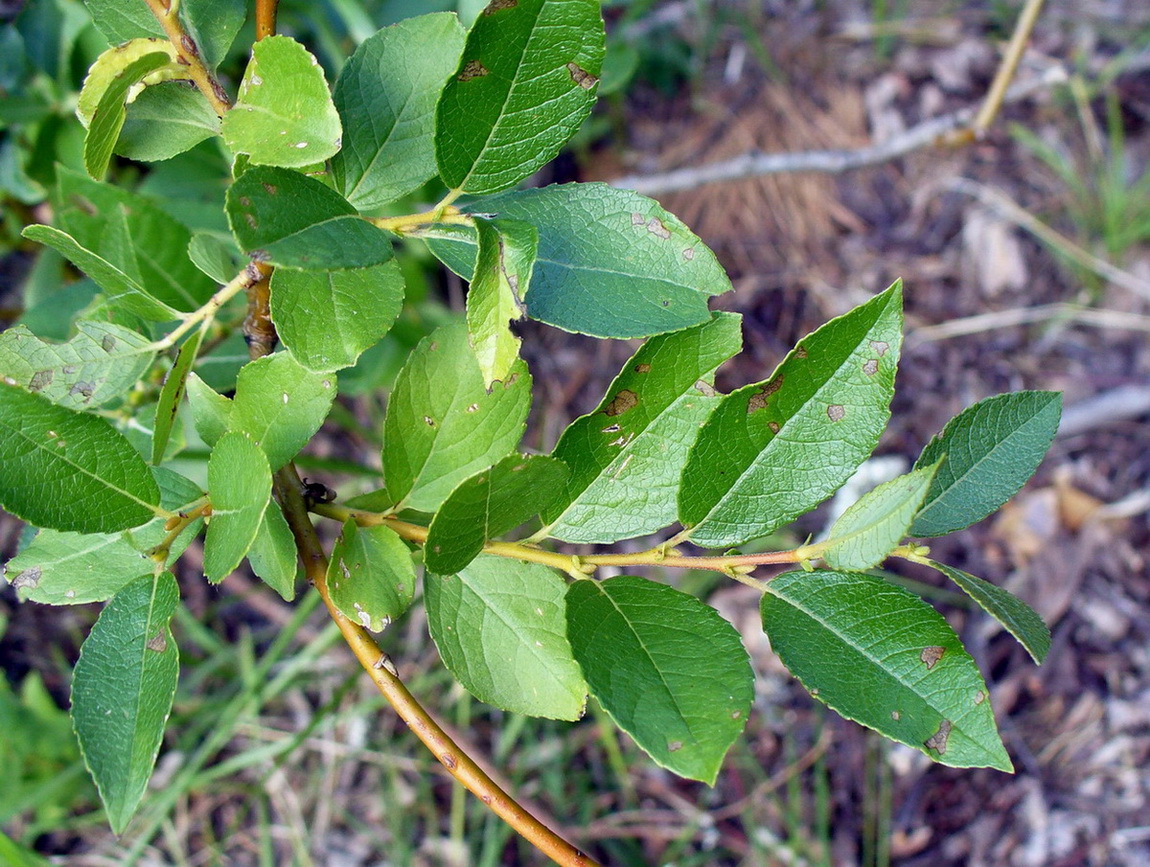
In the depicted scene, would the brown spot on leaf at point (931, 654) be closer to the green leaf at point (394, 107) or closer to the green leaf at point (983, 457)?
the green leaf at point (983, 457)

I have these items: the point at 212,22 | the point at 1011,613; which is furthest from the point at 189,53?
the point at 1011,613

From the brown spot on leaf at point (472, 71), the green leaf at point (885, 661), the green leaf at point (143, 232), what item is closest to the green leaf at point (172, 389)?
the brown spot on leaf at point (472, 71)

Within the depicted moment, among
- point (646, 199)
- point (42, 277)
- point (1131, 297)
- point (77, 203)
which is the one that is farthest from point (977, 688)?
point (1131, 297)

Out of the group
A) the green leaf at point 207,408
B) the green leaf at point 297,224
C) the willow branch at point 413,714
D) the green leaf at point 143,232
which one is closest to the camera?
the green leaf at point 297,224

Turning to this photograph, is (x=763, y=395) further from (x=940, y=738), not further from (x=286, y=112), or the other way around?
(x=286, y=112)

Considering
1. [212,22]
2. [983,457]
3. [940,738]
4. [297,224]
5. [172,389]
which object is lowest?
[940,738]

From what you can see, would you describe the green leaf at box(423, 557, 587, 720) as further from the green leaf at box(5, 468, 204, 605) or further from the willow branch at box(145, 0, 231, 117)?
the willow branch at box(145, 0, 231, 117)

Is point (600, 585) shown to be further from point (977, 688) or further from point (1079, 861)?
point (1079, 861)
